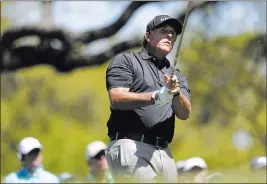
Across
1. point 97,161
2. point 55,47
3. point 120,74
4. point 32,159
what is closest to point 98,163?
point 97,161

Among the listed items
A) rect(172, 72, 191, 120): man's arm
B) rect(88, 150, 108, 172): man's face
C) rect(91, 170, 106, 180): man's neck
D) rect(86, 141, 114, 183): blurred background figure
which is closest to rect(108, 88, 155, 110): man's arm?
rect(172, 72, 191, 120): man's arm

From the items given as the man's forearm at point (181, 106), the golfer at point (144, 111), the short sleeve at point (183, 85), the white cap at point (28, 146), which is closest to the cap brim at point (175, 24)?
the golfer at point (144, 111)

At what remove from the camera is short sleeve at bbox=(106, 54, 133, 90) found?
5.97 meters

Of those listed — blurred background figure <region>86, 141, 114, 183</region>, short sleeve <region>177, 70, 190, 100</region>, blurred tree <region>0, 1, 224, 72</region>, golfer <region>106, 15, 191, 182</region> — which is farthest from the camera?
blurred tree <region>0, 1, 224, 72</region>

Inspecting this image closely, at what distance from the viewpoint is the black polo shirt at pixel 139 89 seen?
598cm

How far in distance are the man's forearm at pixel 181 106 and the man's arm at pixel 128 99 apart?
25 centimetres

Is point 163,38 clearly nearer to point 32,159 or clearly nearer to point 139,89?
point 139,89

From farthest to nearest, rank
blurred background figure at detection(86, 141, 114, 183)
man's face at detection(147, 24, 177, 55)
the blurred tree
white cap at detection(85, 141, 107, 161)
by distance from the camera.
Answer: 1. the blurred tree
2. white cap at detection(85, 141, 107, 161)
3. blurred background figure at detection(86, 141, 114, 183)
4. man's face at detection(147, 24, 177, 55)

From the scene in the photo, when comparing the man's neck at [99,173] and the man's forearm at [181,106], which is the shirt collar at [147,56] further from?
the man's neck at [99,173]

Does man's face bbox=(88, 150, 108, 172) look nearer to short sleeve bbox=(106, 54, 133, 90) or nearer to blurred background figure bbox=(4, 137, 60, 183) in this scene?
blurred background figure bbox=(4, 137, 60, 183)

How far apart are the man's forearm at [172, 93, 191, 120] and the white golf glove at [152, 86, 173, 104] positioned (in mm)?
204

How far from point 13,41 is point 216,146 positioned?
2606 centimetres

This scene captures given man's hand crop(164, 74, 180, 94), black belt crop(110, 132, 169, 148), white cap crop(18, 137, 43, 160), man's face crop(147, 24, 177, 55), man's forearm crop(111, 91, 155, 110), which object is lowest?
black belt crop(110, 132, 169, 148)

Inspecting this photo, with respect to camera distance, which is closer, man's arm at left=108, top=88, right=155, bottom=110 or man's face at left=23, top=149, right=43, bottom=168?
man's arm at left=108, top=88, right=155, bottom=110
